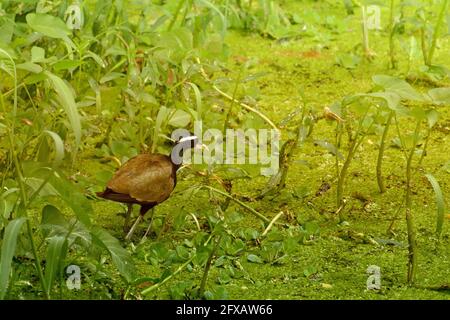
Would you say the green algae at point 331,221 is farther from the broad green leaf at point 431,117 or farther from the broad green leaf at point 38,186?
the broad green leaf at point 38,186

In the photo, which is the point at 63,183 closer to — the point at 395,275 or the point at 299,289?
the point at 299,289

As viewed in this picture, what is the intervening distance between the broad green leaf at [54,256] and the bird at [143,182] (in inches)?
15.3

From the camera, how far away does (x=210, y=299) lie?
2.22 meters

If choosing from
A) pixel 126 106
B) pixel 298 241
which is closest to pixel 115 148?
pixel 126 106

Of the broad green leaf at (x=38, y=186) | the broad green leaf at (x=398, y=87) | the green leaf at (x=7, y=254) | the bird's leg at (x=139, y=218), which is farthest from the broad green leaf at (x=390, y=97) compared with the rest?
the green leaf at (x=7, y=254)

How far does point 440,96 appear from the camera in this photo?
2.49 metres

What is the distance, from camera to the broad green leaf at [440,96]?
8.14ft

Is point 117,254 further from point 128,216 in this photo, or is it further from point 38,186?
point 128,216

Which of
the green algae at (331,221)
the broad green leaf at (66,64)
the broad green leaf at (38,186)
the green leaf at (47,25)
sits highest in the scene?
the green leaf at (47,25)

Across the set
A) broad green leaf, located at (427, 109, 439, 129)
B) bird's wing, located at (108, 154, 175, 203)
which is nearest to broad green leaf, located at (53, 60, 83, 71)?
bird's wing, located at (108, 154, 175, 203)

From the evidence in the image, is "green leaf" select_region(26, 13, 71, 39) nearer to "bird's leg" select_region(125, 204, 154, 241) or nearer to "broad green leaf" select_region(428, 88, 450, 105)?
"bird's leg" select_region(125, 204, 154, 241)

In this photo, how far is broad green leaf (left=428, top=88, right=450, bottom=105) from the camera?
8.14 ft

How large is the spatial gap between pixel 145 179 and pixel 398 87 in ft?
2.01
